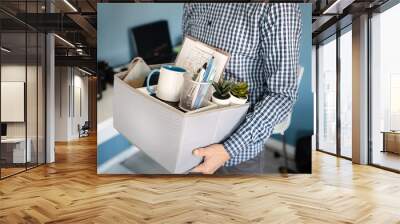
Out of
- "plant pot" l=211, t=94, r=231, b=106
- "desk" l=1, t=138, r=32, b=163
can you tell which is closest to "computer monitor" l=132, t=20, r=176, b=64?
"plant pot" l=211, t=94, r=231, b=106

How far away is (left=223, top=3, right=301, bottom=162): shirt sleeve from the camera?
3.61m

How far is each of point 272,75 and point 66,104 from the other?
1151 centimetres

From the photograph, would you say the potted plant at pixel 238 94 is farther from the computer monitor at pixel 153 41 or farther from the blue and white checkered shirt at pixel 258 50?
the computer monitor at pixel 153 41

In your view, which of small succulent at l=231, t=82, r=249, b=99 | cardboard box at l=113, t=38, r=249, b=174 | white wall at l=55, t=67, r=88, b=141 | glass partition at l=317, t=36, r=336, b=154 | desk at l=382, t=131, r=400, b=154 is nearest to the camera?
cardboard box at l=113, t=38, r=249, b=174

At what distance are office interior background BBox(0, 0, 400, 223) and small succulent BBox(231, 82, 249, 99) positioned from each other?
1068mm

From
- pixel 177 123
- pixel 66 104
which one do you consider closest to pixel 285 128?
pixel 177 123

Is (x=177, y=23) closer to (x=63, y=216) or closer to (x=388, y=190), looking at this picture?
(x=63, y=216)

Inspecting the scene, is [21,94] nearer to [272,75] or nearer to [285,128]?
[285,128]

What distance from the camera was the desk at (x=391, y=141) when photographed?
6.41 metres

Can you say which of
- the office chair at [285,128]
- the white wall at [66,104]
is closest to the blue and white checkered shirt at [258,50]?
the office chair at [285,128]

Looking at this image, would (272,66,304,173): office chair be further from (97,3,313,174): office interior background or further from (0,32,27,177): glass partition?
(0,32,27,177): glass partition

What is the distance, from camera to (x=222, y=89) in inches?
132

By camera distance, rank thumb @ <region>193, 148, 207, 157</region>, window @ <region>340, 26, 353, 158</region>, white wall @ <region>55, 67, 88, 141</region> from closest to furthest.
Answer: thumb @ <region>193, 148, 207, 157</region>
window @ <region>340, 26, 353, 158</region>
white wall @ <region>55, 67, 88, 141</region>

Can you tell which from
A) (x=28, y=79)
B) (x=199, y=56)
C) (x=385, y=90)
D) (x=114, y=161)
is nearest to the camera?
(x=199, y=56)
